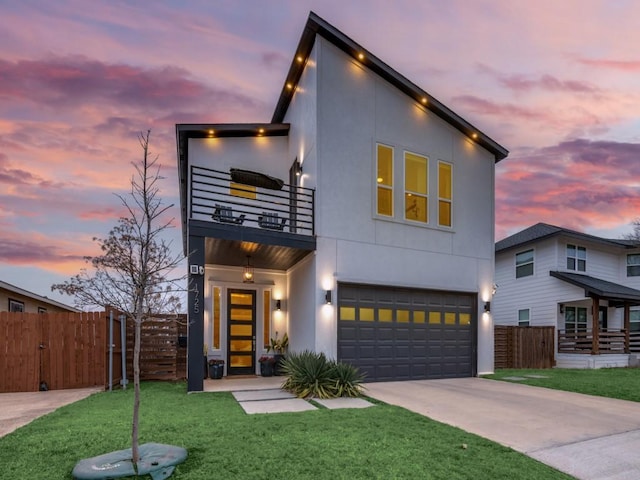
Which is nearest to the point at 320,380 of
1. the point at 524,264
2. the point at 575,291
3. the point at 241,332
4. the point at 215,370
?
the point at 215,370

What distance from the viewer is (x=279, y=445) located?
14.9 feet

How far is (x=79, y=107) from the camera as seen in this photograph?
13109 millimetres

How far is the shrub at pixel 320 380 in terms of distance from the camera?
7.86 metres

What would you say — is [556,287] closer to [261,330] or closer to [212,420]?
[261,330]

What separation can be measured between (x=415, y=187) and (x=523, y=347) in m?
8.29

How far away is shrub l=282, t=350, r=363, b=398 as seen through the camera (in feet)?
25.8

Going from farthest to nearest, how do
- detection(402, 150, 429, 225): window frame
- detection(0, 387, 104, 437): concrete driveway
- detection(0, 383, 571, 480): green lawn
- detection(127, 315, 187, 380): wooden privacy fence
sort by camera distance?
detection(402, 150, 429, 225): window frame < detection(127, 315, 187, 380): wooden privacy fence < detection(0, 387, 104, 437): concrete driveway < detection(0, 383, 571, 480): green lawn

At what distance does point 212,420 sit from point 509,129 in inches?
644

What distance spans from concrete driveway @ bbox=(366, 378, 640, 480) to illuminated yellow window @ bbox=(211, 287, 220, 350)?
4.48 meters

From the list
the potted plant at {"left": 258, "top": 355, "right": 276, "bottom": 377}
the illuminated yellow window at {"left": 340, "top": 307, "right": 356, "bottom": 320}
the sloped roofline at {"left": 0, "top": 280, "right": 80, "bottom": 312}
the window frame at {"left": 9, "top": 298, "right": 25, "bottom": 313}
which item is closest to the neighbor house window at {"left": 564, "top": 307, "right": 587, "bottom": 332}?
the illuminated yellow window at {"left": 340, "top": 307, "right": 356, "bottom": 320}

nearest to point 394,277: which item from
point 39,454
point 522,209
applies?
point 39,454

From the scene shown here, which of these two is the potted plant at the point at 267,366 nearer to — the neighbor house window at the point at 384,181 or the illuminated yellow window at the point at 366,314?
the illuminated yellow window at the point at 366,314

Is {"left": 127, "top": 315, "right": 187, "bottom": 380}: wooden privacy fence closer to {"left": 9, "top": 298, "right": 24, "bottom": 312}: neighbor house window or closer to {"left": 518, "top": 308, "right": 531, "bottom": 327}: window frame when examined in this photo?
{"left": 9, "top": 298, "right": 24, "bottom": 312}: neighbor house window

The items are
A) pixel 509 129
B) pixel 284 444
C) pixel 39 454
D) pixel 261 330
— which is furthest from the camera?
pixel 509 129
